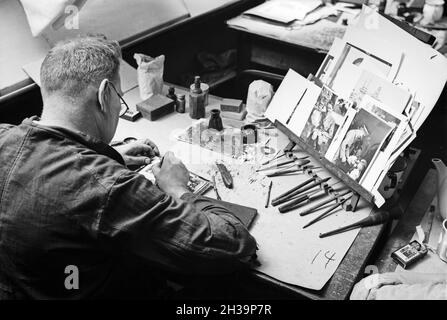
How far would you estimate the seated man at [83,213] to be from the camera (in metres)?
1.04

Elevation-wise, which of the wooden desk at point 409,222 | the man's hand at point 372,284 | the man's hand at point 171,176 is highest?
the man's hand at point 171,176

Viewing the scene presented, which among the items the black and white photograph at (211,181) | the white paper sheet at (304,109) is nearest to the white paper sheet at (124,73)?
the black and white photograph at (211,181)

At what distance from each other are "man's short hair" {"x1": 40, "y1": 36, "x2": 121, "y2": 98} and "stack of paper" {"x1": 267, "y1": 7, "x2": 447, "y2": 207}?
0.74 meters

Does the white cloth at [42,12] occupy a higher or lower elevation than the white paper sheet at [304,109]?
higher

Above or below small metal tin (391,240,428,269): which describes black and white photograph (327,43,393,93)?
above

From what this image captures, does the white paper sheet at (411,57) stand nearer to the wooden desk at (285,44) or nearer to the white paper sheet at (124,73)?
the wooden desk at (285,44)

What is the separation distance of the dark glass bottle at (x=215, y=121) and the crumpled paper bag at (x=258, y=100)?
14 cm

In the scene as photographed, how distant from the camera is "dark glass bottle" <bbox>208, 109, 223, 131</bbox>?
71.0 inches

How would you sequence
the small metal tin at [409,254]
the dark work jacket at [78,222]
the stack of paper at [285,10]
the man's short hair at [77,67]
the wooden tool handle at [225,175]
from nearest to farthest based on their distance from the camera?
the dark work jacket at [78,222] < the man's short hair at [77,67] < the small metal tin at [409,254] < the wooden tool handle at [225,175] < the stack of paper at [285,10]

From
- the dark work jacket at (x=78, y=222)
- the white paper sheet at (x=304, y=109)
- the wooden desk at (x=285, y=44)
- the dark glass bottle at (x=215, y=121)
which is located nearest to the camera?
the dark work jacket at (x=78, y=222)

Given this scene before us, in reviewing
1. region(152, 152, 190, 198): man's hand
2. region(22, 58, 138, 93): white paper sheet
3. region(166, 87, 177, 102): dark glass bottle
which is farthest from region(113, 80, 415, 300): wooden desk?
region(22, 58, 138, 93): white paper sheet

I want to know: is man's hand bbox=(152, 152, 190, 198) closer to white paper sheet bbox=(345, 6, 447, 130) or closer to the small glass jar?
white paper sheet bbox=(345, 6, 447, 130)

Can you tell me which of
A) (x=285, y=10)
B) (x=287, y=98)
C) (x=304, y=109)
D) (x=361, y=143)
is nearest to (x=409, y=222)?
(x=361, y=143)
